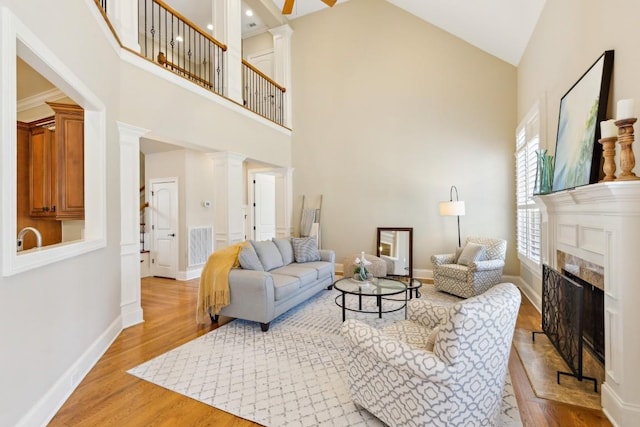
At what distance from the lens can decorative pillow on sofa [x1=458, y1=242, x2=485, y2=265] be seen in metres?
4.63

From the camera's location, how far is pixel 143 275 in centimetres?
632

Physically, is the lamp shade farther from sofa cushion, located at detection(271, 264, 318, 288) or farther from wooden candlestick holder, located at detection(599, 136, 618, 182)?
wooden candlestick holder, located at detection(599, 136, 618, 182)

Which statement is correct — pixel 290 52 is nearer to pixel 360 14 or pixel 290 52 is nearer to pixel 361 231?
pixel 360 14

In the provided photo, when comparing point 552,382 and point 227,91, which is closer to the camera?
point 552,382

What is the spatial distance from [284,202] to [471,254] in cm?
398

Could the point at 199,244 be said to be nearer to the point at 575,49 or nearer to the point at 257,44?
the point at 257,44

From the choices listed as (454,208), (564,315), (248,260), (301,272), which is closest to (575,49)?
(564,315)

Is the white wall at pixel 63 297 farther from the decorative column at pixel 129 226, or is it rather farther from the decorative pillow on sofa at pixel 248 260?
the decorative pillow on sofa at pixel 248 260

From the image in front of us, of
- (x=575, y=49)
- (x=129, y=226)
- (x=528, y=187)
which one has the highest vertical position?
(x=575, y=49)

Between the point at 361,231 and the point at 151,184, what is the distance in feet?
14.8

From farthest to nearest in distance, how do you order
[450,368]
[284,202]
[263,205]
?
[263,205] < [284,202] < [450,368]

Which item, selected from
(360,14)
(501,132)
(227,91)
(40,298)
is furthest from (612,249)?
(360,14)

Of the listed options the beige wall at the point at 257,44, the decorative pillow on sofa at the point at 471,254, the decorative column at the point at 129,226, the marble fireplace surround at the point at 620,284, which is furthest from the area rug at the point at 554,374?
the beige wall at the point at 257,44

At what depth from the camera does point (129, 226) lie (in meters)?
3.58
